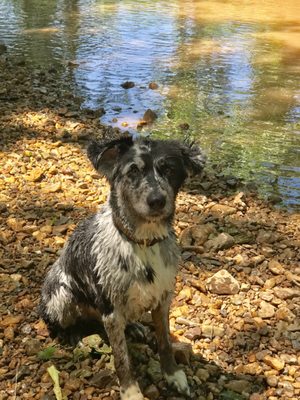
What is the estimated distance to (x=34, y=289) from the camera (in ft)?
18.6

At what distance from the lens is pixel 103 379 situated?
450 centimetres

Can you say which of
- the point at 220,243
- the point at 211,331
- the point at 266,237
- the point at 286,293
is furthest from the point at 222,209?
the point at 211,331

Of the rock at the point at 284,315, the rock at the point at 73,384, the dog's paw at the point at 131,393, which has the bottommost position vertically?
the rock at the point at 284,315

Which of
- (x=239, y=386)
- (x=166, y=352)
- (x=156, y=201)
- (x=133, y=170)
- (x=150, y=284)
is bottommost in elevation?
(x=239, y=386)

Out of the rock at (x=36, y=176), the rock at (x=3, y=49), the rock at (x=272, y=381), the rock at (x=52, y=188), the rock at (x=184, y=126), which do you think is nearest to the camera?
the rock at (x=272, y=381)

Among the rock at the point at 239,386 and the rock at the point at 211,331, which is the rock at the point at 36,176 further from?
the rock at the point at 239,386

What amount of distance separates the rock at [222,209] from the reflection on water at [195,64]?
1.27 meters

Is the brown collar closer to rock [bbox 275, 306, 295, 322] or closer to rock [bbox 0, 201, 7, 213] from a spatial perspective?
rock [bbox 275, 306, 295, 322]

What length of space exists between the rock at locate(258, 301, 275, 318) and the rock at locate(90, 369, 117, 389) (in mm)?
1726

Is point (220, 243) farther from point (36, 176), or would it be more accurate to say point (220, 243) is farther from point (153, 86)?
point (153, 86)

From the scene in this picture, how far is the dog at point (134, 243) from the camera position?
13.0 feet

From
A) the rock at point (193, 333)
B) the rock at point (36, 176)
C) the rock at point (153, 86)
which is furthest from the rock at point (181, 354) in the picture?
the rock at point (153, 86)

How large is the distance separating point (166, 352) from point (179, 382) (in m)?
0.27

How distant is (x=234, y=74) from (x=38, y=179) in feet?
28.1
